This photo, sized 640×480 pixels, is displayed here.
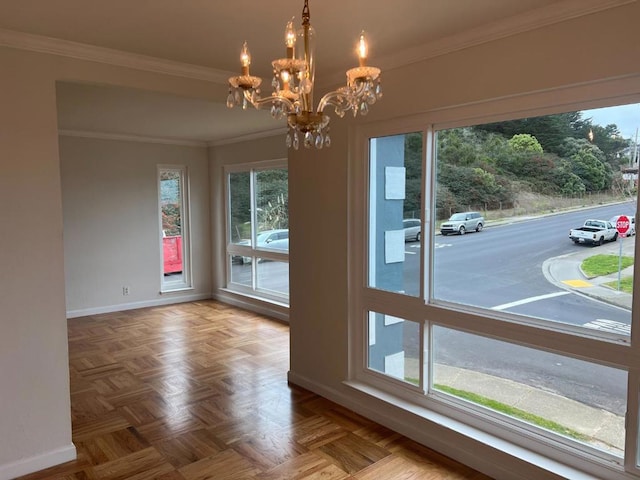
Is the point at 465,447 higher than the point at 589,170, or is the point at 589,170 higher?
the point at 589,170

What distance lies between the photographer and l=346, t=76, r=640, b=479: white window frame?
6.94ft

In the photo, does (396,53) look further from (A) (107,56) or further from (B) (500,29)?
(A) (107,56)

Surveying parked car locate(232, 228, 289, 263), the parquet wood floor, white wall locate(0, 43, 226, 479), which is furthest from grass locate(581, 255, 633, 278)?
parked car locate(232, 228, 289, 263)

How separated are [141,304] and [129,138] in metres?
2.37

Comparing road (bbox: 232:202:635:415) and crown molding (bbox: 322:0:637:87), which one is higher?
crown molding (bbox: 322:0:637:87)

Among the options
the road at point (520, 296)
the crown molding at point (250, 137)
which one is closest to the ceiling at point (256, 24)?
the road at point (520, 296)

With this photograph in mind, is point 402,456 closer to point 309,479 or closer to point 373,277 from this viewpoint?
point 309,479

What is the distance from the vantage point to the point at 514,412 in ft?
8.39

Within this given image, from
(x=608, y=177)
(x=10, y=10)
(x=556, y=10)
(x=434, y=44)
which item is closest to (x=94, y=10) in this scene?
(x=10, y=10)

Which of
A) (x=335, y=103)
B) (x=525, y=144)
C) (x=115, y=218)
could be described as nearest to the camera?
(x=335, y=103)

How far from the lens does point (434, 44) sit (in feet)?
8.63

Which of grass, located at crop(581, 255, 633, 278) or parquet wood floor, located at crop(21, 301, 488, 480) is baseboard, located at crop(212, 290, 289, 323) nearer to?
parquet wood floor, located at crop(21, 301, 488, 480)

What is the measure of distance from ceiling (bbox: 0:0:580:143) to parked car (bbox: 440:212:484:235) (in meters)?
0.99

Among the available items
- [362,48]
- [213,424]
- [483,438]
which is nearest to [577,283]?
[483,438]
